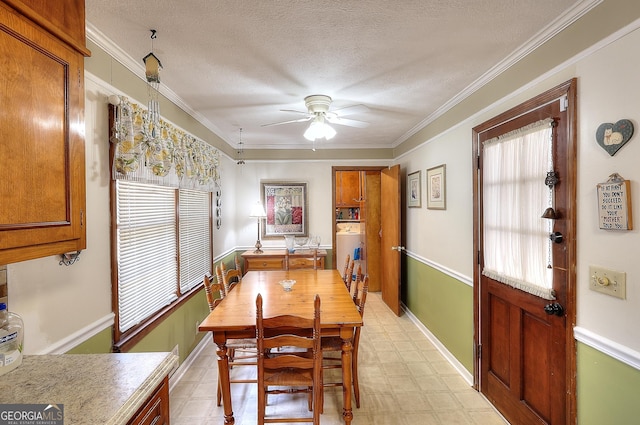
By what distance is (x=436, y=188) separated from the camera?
126 inches

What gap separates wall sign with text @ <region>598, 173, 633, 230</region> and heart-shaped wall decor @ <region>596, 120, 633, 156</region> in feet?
0.41

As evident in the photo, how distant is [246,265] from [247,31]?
3.19 metres

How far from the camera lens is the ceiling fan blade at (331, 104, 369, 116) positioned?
290 cm

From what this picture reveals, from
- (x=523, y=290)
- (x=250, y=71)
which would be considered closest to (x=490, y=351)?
(x=523, y=290)

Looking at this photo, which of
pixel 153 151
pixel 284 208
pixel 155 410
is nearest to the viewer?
pixel 155 410

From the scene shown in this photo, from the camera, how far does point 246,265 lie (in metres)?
4.26

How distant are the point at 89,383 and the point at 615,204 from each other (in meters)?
2.17

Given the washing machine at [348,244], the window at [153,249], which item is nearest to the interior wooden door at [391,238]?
the washing machine at [348,244]

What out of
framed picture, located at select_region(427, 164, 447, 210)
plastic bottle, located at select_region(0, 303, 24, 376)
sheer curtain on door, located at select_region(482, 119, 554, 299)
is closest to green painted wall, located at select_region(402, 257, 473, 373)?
sheer curtain on door, located at select_region(482, 119, 554, 299)

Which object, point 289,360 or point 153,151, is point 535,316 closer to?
point 289,360

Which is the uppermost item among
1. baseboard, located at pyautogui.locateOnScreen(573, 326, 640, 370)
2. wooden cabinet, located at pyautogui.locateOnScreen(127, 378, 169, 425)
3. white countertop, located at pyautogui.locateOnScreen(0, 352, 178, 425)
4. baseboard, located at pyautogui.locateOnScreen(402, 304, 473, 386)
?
white countertop, located at pyautogui.locateOnScreen(0, 352, 178, 425)

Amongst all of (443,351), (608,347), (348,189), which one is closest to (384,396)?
(443,351)

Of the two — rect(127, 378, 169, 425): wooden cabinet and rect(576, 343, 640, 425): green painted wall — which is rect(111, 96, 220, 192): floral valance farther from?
rect(576, 343, 640, 425): green painted wall

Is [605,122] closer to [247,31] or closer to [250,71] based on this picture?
[247,31]
